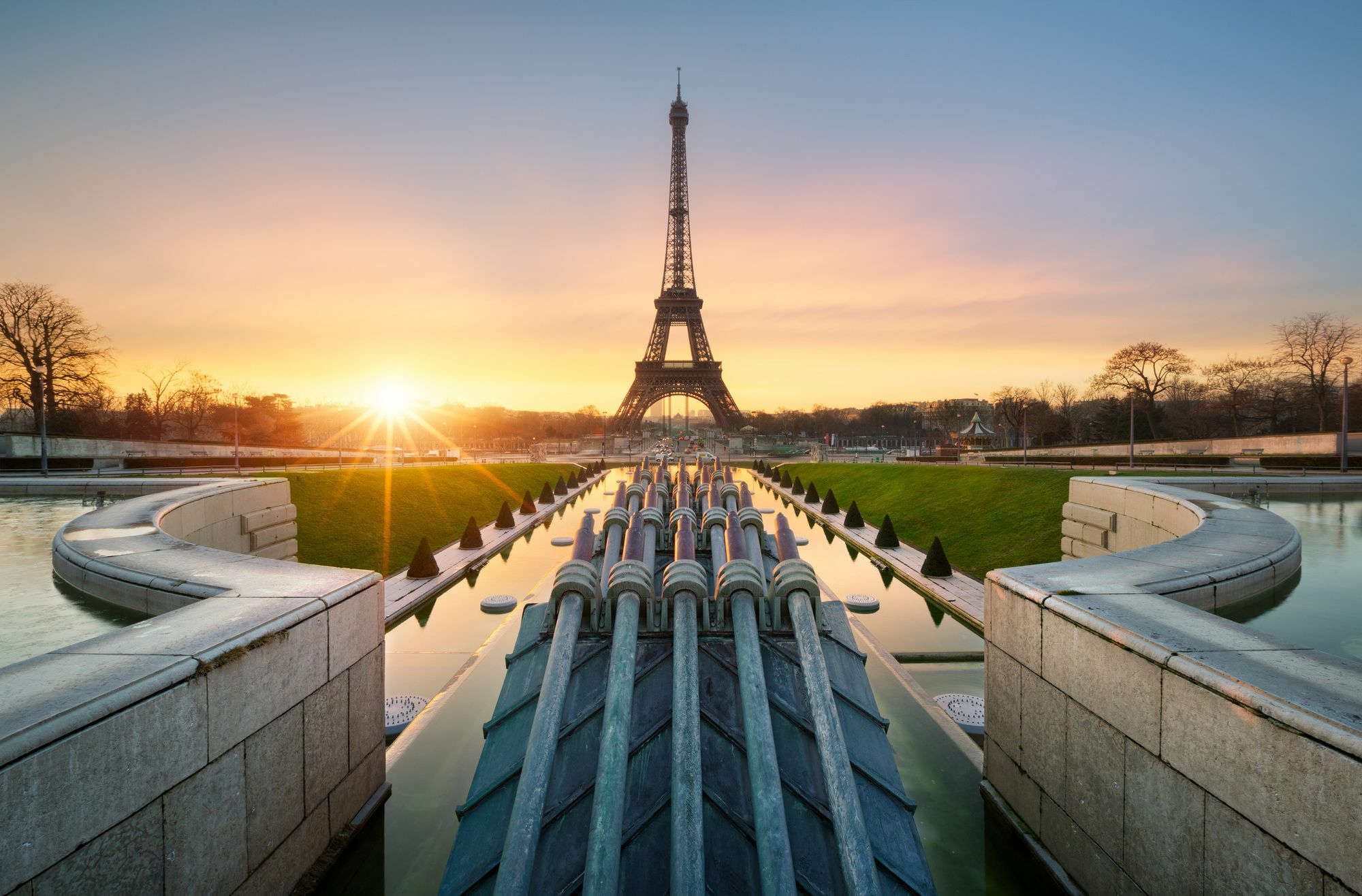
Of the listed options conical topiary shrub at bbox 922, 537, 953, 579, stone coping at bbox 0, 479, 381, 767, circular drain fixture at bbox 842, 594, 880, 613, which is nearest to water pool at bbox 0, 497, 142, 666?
stone coping at bbox 0, 479, 381, 767

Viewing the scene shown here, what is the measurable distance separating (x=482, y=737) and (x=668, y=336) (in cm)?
6169

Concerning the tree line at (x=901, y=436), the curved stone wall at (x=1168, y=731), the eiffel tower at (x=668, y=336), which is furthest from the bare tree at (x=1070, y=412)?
the curved stone wall at (x=1168, y=731)

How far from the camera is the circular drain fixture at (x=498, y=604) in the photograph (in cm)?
1294

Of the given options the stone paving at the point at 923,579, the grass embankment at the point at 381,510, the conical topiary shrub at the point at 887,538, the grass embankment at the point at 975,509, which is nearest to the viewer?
the stone paving at the point at 923,579

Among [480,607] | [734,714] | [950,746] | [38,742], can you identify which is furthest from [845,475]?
[38,742]

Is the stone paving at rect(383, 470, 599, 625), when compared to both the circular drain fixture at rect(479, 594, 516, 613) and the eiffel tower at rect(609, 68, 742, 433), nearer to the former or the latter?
the circular drain fixture at rect(479, 594, 516, 613)

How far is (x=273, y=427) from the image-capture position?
61.7 metres

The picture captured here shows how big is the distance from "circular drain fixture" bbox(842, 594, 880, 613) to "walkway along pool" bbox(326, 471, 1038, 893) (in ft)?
0.87

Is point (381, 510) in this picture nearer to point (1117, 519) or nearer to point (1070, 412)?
point (1117, 519)

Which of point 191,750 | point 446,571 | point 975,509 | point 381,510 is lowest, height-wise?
point 446,571

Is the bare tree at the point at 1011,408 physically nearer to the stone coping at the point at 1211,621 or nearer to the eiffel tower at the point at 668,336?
the eiffel tower at the point at 668,336

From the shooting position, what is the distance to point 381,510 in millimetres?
21234

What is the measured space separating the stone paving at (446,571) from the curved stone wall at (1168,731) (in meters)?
7.46

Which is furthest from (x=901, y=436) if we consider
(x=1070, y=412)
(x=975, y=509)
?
(x=975, y=509)
